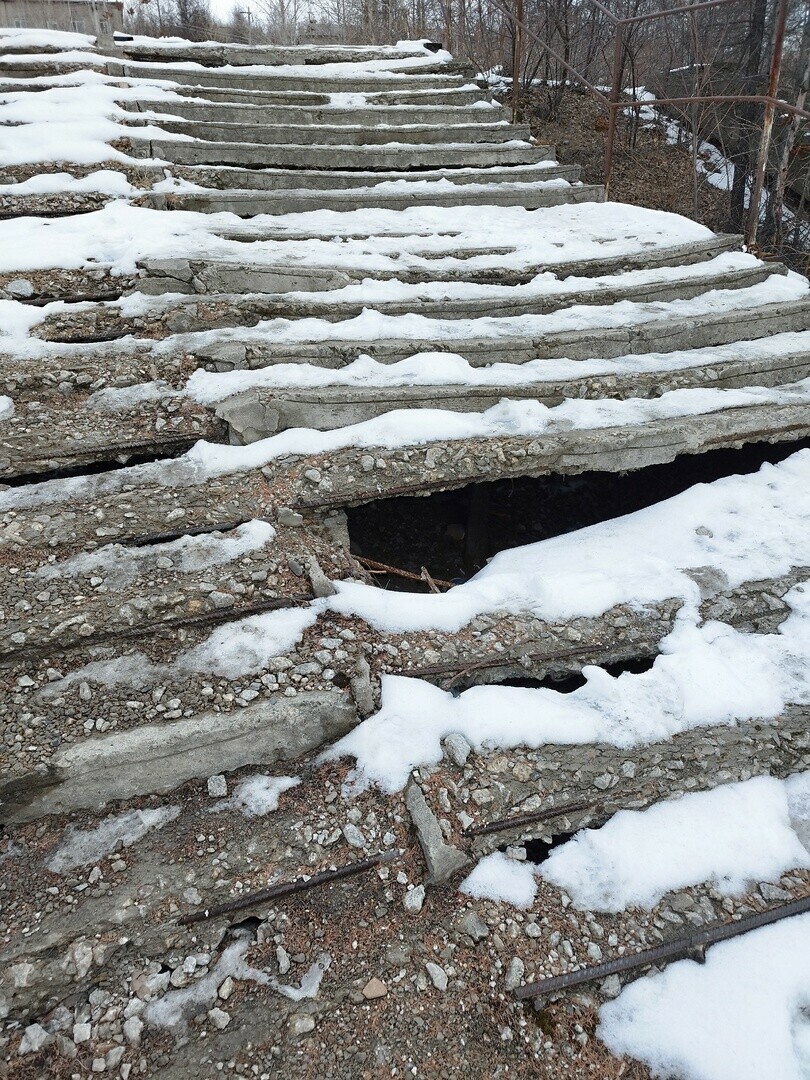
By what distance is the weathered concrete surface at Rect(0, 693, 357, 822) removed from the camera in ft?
7.75

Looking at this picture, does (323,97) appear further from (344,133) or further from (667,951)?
(667,951)

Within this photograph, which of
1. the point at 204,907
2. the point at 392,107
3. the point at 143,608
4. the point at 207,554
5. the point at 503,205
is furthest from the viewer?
the point at 392,107

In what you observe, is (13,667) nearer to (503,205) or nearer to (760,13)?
(503,205)

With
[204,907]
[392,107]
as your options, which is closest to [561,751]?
[204,907]

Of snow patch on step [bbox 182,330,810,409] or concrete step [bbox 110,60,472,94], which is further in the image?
concrete step [bbox 110,60,472,94]

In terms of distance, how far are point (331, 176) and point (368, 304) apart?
2282 mm

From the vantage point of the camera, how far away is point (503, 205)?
6398 mm

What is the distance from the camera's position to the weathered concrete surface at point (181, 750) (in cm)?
236

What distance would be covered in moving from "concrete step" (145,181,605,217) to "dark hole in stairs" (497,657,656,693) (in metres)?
4.64

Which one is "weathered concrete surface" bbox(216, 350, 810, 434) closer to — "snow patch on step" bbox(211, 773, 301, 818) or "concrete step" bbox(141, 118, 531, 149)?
"snow patch on step" bbox(211, 773, 301, 818)

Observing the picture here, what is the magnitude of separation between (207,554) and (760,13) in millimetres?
11275

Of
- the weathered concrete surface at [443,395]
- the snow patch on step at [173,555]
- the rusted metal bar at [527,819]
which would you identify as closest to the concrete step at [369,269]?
the weathered concrete surface at [443,395]

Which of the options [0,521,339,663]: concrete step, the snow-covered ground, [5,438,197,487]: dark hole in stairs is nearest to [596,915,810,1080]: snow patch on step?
[0,521,339,663]: concrete step

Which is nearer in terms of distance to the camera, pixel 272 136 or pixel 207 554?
pixel 207 554
